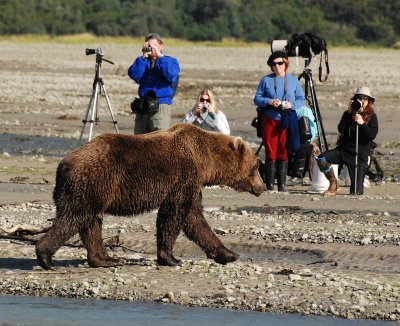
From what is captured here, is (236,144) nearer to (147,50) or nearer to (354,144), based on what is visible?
(147,50)

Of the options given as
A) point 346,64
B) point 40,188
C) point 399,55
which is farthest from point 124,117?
point 399,55

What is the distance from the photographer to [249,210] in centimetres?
1254

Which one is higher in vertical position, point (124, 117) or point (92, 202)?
point (92, 202)

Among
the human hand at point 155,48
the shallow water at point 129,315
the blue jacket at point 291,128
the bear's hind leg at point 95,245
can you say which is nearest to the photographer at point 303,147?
the blue jacket at point 291,128

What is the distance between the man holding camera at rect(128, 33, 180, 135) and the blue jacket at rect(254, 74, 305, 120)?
103 centimetres

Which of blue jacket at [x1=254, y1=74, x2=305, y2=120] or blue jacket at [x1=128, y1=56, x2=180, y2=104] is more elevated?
blue jacket at [x1=128, y1=56, x2=180, y2=104]

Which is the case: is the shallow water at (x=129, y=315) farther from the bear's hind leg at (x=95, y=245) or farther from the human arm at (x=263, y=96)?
the human arm at (x=263, y=96)

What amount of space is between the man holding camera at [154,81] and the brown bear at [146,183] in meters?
3.06

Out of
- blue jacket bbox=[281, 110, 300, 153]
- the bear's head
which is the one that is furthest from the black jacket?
the bear's head

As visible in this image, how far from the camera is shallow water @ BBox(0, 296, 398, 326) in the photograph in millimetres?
7961

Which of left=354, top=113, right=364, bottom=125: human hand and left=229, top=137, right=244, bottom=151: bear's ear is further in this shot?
left=354, top=113, right=364, bottom=125: human hand

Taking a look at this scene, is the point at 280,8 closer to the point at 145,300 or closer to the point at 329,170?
the point at 329,170

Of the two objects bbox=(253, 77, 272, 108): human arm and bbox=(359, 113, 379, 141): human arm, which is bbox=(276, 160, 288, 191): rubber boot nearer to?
bbox=(253, 77, 272, 108): human arm

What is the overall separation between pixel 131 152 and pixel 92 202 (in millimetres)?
469
